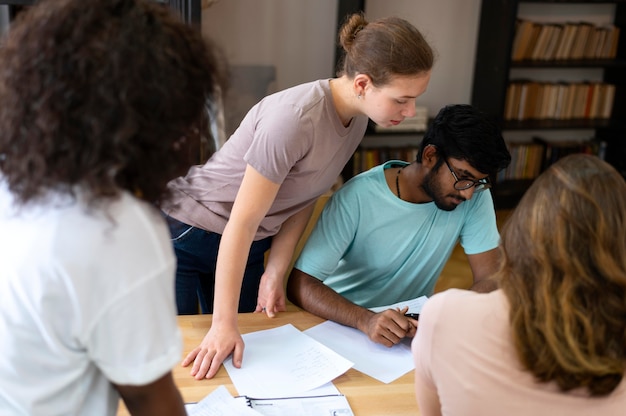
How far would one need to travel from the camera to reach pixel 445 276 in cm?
379

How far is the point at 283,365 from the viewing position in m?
1.45

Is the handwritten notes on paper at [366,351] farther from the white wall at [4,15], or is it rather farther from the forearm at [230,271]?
the white wall at [4,15]

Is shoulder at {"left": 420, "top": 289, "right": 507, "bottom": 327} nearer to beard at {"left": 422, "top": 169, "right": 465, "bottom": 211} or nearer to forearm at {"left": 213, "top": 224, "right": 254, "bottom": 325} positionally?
forearm at {"left": 213, "top": 224, "right": 254, "bottom": 325}

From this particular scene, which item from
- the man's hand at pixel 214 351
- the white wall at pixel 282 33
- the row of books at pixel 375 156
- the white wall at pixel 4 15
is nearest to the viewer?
the man's hand at pixel 214 351

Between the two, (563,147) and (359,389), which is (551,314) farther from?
(563,147)

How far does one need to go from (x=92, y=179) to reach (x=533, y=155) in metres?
4.22

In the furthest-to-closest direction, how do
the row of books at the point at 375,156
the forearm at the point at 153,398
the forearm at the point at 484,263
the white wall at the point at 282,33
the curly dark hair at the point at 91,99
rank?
the row of books at the point at 375,156 < the white wall at the point at 282,33 < the forearm at the point at 484,263 < the forearm at the point at 153,398 < the curly dark hair at the point at 91,99

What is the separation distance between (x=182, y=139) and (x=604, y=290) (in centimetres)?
59

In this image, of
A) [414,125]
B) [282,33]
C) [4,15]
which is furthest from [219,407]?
[414,125]

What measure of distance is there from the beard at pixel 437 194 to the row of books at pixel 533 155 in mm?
2812

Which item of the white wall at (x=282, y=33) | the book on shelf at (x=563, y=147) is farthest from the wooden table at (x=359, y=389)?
the book on shelf at (x=563, y=147)

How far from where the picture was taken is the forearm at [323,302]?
5.34ft

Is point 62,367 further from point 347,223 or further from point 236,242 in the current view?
point 347,223

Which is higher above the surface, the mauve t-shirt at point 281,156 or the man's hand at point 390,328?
the mauve t-shirt at point 281,156
